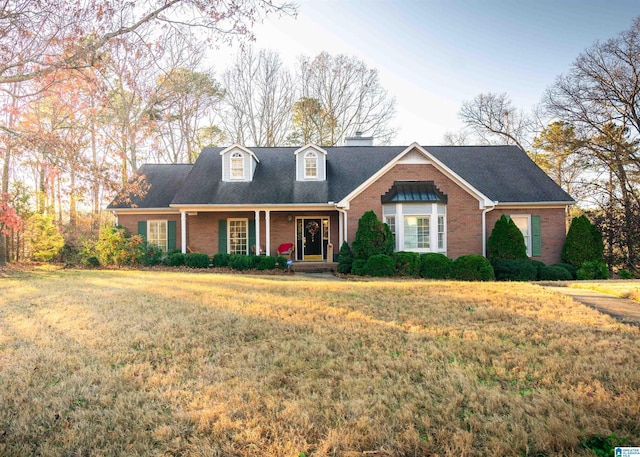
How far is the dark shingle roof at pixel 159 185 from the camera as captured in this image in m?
17.9

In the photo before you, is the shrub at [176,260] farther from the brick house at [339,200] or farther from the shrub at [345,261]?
the shrub at [345,261]

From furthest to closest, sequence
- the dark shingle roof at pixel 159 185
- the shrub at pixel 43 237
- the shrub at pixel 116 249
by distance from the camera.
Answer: the dark shingle roof at pixel 159 185, the shrub at pixel 43 237, the shrub at pixel 116 249

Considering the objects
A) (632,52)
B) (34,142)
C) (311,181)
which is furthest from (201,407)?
(632,52)

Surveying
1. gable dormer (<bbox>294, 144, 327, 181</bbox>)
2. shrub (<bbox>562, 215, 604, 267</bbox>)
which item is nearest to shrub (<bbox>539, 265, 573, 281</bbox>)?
shrub (<bbox>562, 215, 604, 267</bbox>)

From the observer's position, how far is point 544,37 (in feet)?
31.6

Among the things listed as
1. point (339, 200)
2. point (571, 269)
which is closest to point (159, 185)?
point (339, 200)

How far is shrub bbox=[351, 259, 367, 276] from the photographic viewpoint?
44.5 ft

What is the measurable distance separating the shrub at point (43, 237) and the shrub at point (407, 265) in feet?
53.5

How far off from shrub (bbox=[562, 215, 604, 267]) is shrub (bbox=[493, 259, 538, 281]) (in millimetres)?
2995

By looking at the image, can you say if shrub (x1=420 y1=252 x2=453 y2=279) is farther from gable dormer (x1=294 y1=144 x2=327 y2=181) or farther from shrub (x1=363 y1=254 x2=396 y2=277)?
gable dormer (x1=294 y1=144 x2=327 y2=181)

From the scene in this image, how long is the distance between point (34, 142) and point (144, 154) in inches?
910

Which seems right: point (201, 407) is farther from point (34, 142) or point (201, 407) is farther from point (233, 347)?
point (34, 142)

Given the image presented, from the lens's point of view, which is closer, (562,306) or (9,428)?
(9,428)

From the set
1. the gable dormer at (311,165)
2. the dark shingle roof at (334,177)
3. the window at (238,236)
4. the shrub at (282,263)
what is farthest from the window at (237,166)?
the shrub at (282,263)
